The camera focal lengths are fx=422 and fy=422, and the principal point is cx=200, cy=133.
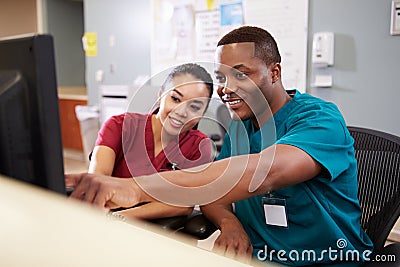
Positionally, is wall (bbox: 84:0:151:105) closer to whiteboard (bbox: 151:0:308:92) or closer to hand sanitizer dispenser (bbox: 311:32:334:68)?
whiteboard (bbox: 151:0:308:92)

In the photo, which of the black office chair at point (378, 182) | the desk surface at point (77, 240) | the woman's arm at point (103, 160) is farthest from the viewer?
the woman's arm at point (103, 160)

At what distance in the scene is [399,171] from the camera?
1123 mm

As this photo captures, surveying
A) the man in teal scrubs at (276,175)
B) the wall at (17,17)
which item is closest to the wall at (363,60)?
the man in teal scrubs at (276,175)

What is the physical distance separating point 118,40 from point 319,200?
12.3 feet

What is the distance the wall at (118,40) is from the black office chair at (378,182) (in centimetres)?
316

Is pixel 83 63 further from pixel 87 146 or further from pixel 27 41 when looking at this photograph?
pixel 27 41

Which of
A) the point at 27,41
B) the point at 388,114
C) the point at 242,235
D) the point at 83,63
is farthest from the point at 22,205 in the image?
the point at 83,63

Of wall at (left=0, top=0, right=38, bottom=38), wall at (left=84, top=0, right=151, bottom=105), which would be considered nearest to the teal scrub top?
wall at (left=84, top=0, right=151, bottom=105)

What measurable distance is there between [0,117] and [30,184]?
0.11 metres

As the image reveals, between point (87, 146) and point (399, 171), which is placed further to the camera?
point (87, 146)

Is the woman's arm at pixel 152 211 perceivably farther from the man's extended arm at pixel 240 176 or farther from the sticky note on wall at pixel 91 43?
the sticky note on wall at pixel 91 43

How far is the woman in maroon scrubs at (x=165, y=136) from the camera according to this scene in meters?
1.46

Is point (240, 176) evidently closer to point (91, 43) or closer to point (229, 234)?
point (229, 234)

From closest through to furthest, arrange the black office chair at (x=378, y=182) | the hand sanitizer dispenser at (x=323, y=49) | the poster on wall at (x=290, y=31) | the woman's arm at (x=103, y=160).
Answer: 1. the black office chair at (x=378, y=182)
2. the woman's arm at (x=103, y=160)
3. the hand sanitizer dispenser at (x=323, y=49)
4. the poster on wall at (x=290, y=31)
